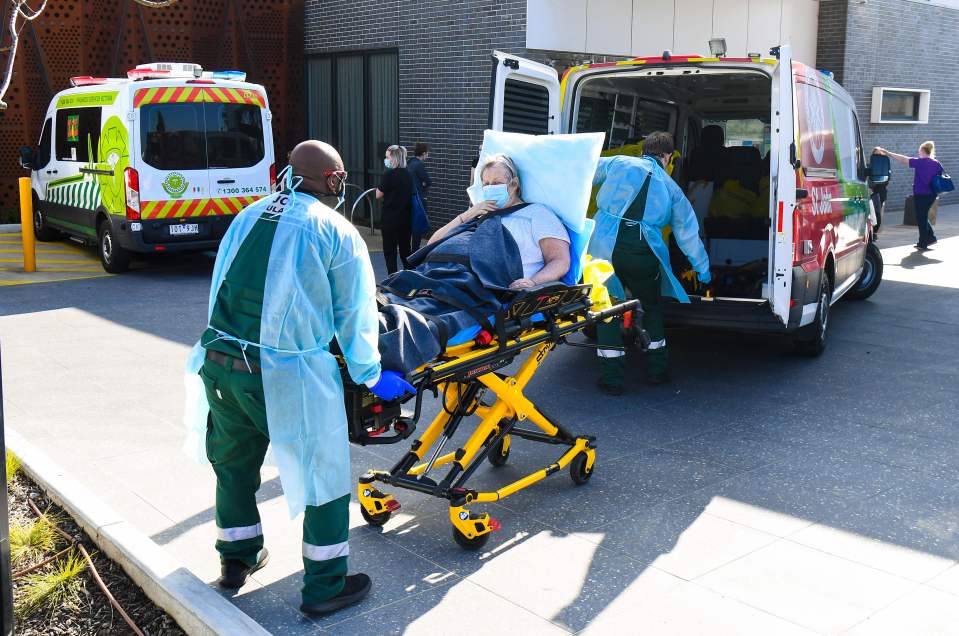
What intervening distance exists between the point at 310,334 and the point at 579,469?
7.02 ft

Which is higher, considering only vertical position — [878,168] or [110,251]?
[878,168]

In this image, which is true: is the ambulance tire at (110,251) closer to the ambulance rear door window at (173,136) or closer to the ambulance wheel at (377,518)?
the ambulance rear door window at (173,136)

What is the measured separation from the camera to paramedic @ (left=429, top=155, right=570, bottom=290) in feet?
17.3

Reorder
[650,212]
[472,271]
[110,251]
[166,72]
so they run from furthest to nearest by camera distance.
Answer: [110,251], [166,72], [650,212], [472,271]

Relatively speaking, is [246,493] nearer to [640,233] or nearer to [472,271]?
[472,271]

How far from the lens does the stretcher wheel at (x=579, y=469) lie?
17.5 ft

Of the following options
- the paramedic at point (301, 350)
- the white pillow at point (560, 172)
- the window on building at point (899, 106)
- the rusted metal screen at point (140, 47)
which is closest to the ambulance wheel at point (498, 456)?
the white pillow at point (560, 172)

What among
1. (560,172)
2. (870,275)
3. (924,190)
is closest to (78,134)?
(560,172)

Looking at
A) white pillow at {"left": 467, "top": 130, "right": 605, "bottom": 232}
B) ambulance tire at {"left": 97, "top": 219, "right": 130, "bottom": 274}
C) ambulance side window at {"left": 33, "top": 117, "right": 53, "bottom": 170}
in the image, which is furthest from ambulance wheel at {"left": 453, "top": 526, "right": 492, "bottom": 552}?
ambulance side window at {"left": 33, "top": 117, "right": 53, "bottom": 170}

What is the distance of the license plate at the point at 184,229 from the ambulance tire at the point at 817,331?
7444 mm

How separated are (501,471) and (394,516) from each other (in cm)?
87

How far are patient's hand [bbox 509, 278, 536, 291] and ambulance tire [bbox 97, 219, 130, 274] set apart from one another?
28.3 feet

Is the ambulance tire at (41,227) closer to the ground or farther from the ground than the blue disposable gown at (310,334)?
closer to the ground

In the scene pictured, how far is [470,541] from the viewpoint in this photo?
14.8 feet
